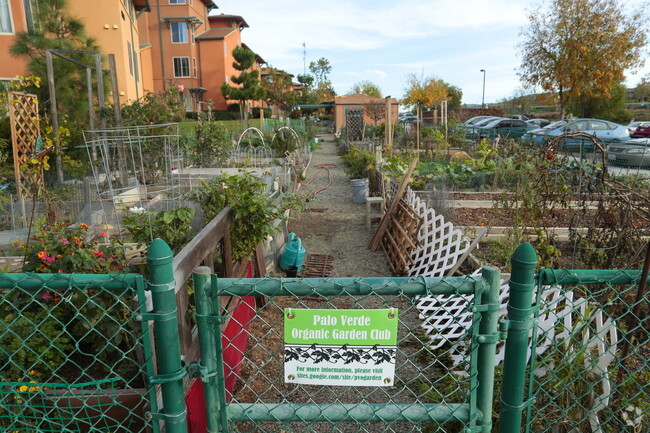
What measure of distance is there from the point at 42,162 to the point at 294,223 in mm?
4233

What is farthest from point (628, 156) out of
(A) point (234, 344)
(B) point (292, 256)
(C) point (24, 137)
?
(C) point (24, 137)

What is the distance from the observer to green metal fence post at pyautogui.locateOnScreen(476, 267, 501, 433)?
152 centimetres

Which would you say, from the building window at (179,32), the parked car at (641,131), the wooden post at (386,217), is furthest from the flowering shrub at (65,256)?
the building window at (179,32)

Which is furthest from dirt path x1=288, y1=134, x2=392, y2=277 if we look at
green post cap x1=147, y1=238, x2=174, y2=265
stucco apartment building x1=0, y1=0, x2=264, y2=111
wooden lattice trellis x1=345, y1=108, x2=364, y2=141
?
stucco apartment building x1=0, y1=0, x2=264, y2=111

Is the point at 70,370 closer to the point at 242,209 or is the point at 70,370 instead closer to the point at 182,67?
the point at 242,209

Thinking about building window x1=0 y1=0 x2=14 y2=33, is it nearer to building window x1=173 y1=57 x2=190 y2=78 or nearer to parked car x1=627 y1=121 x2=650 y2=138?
building window x1=173 y1=57 x2=190 y2=78

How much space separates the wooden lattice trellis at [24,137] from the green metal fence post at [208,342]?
6.33 m

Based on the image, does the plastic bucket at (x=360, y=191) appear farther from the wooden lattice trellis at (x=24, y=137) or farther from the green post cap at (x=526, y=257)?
the green post cap at (x=526, y=257)

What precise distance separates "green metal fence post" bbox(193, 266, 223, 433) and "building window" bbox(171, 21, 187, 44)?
34.3 metres

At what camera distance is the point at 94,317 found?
2.77 metres

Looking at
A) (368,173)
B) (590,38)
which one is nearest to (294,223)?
(368,173)

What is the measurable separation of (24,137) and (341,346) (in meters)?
7.68

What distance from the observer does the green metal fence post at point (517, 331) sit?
1513 mm

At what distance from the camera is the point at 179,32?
3222 cm
